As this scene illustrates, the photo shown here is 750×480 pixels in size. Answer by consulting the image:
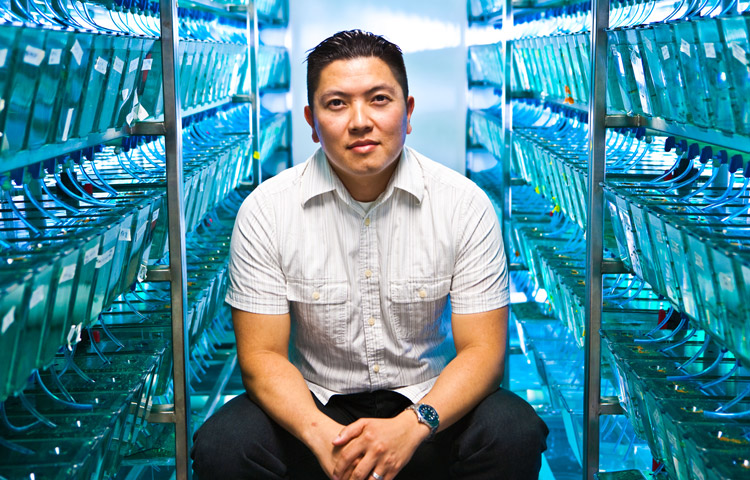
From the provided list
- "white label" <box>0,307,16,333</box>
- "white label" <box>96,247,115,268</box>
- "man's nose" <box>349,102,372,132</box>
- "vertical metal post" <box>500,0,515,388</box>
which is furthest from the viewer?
"vertical metal post" <box>500,0,515,388</box>

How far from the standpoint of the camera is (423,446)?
86.1 inches

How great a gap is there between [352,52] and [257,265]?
21.8 inches

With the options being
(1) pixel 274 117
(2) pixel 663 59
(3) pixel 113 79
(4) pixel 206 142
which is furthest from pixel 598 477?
(1) pixel 274 117

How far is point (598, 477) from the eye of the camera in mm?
2424

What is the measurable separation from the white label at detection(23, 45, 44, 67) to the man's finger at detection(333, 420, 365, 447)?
0.96 meters

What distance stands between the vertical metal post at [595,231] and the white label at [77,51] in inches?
51.6

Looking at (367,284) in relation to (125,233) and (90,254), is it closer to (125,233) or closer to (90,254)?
(125,233)

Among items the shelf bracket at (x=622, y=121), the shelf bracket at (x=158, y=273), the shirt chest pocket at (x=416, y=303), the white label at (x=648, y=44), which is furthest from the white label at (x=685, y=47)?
the shelf bracket at (x=158, y=273)

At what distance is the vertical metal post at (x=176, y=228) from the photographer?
2.43 m

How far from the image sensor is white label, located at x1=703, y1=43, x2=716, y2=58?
1564 millimetres

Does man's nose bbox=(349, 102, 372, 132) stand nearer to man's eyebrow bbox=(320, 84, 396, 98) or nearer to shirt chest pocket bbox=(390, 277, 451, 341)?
Answer: man's eyebrow bbox=(320, 84, 396, 98)

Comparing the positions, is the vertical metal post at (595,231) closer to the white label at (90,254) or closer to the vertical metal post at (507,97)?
the white label at (90,254)

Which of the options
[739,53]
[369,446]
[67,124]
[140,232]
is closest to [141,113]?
[140,232]

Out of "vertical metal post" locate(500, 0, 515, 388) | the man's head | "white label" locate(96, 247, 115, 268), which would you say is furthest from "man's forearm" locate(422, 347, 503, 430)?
"vertical metal post" locate(500, 0, 515, 388)
